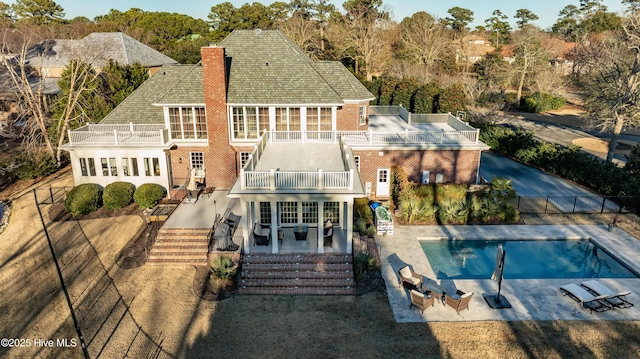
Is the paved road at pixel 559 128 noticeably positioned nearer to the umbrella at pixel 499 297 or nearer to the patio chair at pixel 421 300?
the umbrella at pixel 499 297

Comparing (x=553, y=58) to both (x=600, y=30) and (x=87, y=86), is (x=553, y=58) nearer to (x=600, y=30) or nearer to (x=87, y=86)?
(x=600, y=30)

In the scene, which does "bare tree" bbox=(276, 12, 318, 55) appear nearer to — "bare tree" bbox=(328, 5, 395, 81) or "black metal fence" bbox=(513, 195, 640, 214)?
"bare tree" bbox=(328, 5, 395, 81)

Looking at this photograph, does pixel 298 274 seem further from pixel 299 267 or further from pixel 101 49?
pixel 101 49

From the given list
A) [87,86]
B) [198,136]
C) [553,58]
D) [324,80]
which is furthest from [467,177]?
[553,58]

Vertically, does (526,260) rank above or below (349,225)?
below

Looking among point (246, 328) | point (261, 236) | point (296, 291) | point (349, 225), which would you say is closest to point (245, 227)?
point (261, 236)

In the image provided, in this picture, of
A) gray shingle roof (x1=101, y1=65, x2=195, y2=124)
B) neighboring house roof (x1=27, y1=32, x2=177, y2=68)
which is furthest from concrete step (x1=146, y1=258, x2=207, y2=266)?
neighboring house roof (x1=27, y1=32, x2=177, y2=68)
